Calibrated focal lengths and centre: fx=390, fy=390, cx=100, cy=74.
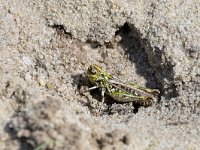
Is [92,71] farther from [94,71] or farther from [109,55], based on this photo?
[109,55]

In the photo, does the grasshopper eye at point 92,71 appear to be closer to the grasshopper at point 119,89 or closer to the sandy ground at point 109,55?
the grasshopper at point 119,89

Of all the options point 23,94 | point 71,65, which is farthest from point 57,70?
point 23,94

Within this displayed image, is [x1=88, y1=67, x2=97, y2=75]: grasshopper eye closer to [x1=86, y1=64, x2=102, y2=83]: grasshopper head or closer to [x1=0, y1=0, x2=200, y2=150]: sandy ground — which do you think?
[x1=86, y1=64, x2=102, y2=83]: grasshopper head

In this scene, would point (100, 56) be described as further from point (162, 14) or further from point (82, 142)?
point (82, 142)

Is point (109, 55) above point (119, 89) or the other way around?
above

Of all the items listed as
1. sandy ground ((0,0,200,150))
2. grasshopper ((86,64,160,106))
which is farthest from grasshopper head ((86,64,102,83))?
sandy ground ((0,0,200,150))

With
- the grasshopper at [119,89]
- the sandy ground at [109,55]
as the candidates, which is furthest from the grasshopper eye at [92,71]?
the sandy ground at [109,55]

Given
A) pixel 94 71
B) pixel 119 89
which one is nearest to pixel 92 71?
pixel 94 71
